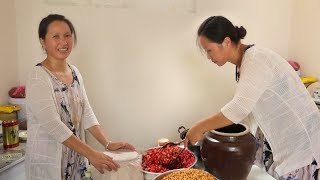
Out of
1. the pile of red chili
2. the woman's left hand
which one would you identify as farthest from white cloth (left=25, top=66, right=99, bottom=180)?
the pile of red chili

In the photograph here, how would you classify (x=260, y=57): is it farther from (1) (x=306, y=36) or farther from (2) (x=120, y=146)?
(1) (x=306, y=36)

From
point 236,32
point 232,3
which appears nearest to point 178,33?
point 232,3

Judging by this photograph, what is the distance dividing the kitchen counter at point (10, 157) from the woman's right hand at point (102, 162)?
69 cm

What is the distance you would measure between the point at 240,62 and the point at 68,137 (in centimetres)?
92

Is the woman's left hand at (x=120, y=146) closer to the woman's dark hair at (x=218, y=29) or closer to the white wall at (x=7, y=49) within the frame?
the woman's dark hair at (x=218, y=29)

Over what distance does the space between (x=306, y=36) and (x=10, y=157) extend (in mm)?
2388

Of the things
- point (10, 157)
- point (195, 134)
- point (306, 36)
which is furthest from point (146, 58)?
point (306, 36)

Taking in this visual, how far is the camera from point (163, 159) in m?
1.55

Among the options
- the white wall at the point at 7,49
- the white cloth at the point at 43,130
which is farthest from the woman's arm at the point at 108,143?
the white wall at the point at 7,49

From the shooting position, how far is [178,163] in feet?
5.08

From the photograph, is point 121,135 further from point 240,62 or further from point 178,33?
point 240,62

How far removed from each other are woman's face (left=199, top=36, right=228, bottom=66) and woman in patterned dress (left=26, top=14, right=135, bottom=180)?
0.63 metres

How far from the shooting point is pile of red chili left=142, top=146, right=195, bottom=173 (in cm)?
149

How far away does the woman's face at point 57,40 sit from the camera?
1490 mm
